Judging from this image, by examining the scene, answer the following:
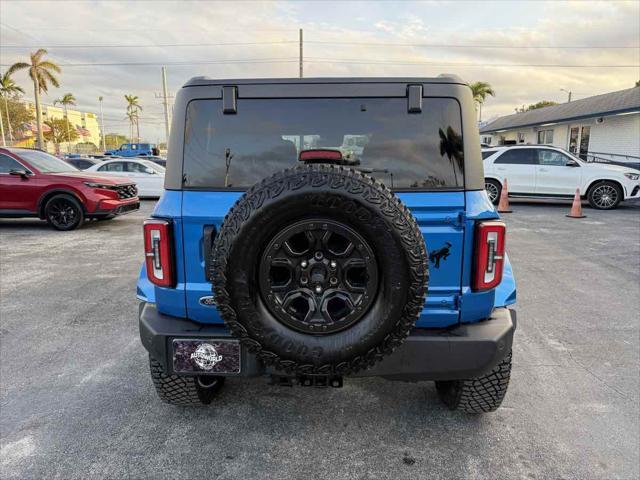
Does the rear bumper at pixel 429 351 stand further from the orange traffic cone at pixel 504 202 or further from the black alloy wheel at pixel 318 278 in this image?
the orange traffic cone at pixel 504 202

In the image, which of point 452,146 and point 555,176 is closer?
point 452,146

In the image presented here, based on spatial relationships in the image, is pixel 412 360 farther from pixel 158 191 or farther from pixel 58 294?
pixel 158 191

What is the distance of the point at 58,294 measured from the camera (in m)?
5.23

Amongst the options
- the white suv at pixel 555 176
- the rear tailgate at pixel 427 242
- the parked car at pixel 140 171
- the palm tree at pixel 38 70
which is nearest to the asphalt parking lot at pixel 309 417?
the rear tailgate at pixel 427 242

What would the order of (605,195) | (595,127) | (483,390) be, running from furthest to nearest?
(595,127) < (605,195) < (483,390)

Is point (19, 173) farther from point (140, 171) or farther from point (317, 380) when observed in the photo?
point (317, 380)

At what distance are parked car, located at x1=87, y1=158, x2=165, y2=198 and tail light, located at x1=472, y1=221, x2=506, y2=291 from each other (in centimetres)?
1366

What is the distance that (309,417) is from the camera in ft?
9.15

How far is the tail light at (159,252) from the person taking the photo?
7.57ft

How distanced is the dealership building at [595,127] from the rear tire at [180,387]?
13558mm

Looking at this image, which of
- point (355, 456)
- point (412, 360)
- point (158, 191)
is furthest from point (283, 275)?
point (158, 191)

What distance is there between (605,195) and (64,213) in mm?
13760

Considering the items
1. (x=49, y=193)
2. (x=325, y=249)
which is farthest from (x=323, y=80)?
(x=49, y=193)

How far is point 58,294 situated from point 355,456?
4336mm
